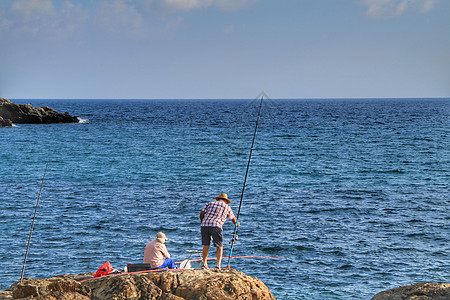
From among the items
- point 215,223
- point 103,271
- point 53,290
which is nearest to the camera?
point 53,290

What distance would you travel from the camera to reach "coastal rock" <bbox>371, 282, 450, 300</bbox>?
25.6ft

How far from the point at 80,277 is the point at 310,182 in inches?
916

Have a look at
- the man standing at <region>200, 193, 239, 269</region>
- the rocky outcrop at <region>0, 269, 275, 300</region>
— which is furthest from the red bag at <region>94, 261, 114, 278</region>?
the man standing at <region>200, 193, 239, 269</region>

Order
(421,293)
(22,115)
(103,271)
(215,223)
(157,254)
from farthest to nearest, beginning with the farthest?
(22,115), (215,223), (157,254), (103,271), (421,293)

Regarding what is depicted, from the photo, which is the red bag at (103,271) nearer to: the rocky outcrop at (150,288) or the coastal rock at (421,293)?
the rocky outcrop at (150,288)

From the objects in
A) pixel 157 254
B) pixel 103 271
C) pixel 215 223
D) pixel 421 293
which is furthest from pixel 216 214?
pixel 421 293

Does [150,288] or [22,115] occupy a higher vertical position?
[150,288]

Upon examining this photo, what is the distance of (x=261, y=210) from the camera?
2381cm

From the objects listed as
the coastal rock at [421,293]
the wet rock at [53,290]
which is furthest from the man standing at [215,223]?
the coastal rock at [421,293]

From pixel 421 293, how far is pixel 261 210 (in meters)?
15.9

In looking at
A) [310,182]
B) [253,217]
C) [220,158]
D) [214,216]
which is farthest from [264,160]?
[214,216]

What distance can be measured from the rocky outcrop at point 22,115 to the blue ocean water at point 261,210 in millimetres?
26900

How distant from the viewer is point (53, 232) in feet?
65.8

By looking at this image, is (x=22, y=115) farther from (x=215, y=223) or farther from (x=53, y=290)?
(x=53, y=290)
